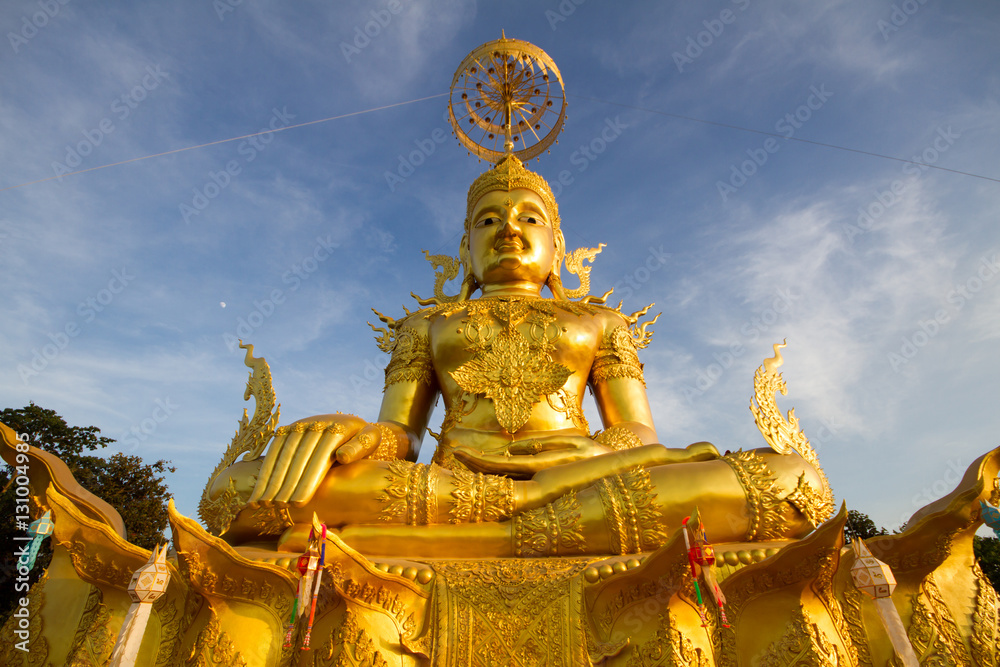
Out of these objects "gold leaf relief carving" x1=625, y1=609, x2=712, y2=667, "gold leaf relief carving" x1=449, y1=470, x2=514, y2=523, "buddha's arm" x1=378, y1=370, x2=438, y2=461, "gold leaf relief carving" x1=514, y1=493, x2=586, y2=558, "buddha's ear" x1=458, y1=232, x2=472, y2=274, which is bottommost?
"gold leaf relief carving" x1=625, y1=609, x2=712, y2=667

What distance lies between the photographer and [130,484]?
50.6 feet

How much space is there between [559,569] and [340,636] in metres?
1.22

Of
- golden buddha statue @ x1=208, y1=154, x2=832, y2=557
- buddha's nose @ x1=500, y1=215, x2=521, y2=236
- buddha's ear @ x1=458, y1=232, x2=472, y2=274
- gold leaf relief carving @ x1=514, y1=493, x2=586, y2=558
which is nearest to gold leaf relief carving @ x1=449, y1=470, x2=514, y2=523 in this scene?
golden buddha statue @ x1=208, y1=154, x2=832, y2=557

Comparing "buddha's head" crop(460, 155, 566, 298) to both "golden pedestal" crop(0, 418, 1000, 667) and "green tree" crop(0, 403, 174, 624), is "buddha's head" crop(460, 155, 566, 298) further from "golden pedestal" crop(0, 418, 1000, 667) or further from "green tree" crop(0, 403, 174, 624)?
"green tree" crop(0, 403, 174, 624)

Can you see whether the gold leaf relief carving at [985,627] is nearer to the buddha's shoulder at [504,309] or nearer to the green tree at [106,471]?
the buddha's shoulder at [504,309]

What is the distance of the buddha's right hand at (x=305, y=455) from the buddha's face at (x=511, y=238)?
113 inches

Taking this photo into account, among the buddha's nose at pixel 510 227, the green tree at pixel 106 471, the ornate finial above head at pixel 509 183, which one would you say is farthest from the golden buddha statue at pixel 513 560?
the green tree at pixel 106 471

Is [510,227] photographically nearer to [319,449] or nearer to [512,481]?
[512,481]

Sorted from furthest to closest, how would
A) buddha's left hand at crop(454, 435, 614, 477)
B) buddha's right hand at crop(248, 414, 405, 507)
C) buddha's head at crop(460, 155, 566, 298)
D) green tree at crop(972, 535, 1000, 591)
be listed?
green tree at crop(972, 535, 1000, 591) → buddha's head at crop(460, 155, 566, 298) → buddha's left hand at crop(454, 435, 614, 477) → buddha's right hand at crop(248, 414, 405, 507)

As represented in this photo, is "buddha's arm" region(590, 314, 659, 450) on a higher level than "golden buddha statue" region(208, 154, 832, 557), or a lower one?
higher

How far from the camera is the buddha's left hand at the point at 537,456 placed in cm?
465

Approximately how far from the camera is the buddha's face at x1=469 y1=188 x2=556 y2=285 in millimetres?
6750

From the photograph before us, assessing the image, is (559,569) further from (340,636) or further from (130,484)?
(130,484)

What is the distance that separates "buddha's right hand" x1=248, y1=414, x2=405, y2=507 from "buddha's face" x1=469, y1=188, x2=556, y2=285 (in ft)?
9.39
